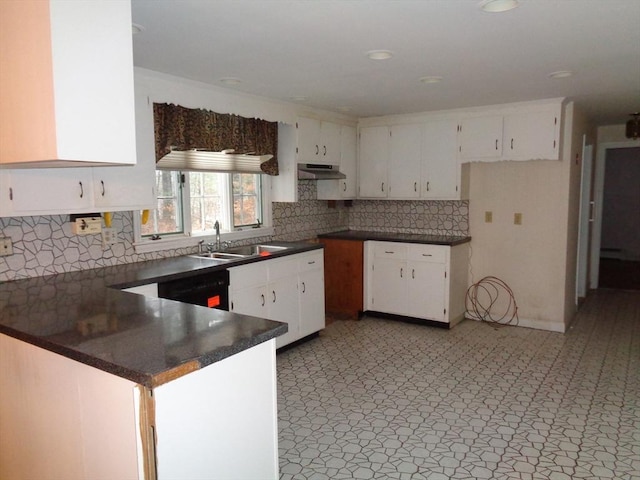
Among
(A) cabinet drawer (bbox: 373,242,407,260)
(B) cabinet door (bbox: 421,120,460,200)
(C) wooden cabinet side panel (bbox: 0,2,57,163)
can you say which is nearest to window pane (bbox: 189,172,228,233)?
(A) cabinet drawer (bbox: 373,242,407,260)

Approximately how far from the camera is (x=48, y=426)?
185cm

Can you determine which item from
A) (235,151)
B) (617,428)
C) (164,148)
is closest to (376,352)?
(617,428)

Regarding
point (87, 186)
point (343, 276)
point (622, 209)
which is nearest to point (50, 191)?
point (87, 186)

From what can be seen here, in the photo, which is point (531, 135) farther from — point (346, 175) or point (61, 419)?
point (61, 419)

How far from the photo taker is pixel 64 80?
1.64 meters

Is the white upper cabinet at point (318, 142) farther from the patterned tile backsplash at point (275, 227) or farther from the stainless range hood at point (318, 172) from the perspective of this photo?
the patterned tile backsplash at point (275, 227)

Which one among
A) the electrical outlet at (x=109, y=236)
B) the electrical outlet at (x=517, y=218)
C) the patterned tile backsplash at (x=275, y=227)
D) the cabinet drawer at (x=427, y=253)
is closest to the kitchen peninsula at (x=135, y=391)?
the patterned tile backsplash at (x=275, y=227)

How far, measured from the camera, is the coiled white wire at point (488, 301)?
5113 millimetres

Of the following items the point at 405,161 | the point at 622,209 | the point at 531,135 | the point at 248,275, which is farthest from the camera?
the point at 622,209

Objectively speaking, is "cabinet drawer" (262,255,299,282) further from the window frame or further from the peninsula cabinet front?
the peninsula cabinet front

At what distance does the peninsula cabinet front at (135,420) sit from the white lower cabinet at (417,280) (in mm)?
3343

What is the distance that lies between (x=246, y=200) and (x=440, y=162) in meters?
2.13

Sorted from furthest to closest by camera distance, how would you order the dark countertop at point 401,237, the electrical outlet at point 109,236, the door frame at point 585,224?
the door frame at point 585,224 < the dark countertop at point 401,237 < the electrical outlet at point 109,236

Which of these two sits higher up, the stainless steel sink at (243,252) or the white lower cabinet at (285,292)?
the stainless steel sink at (243,252)
